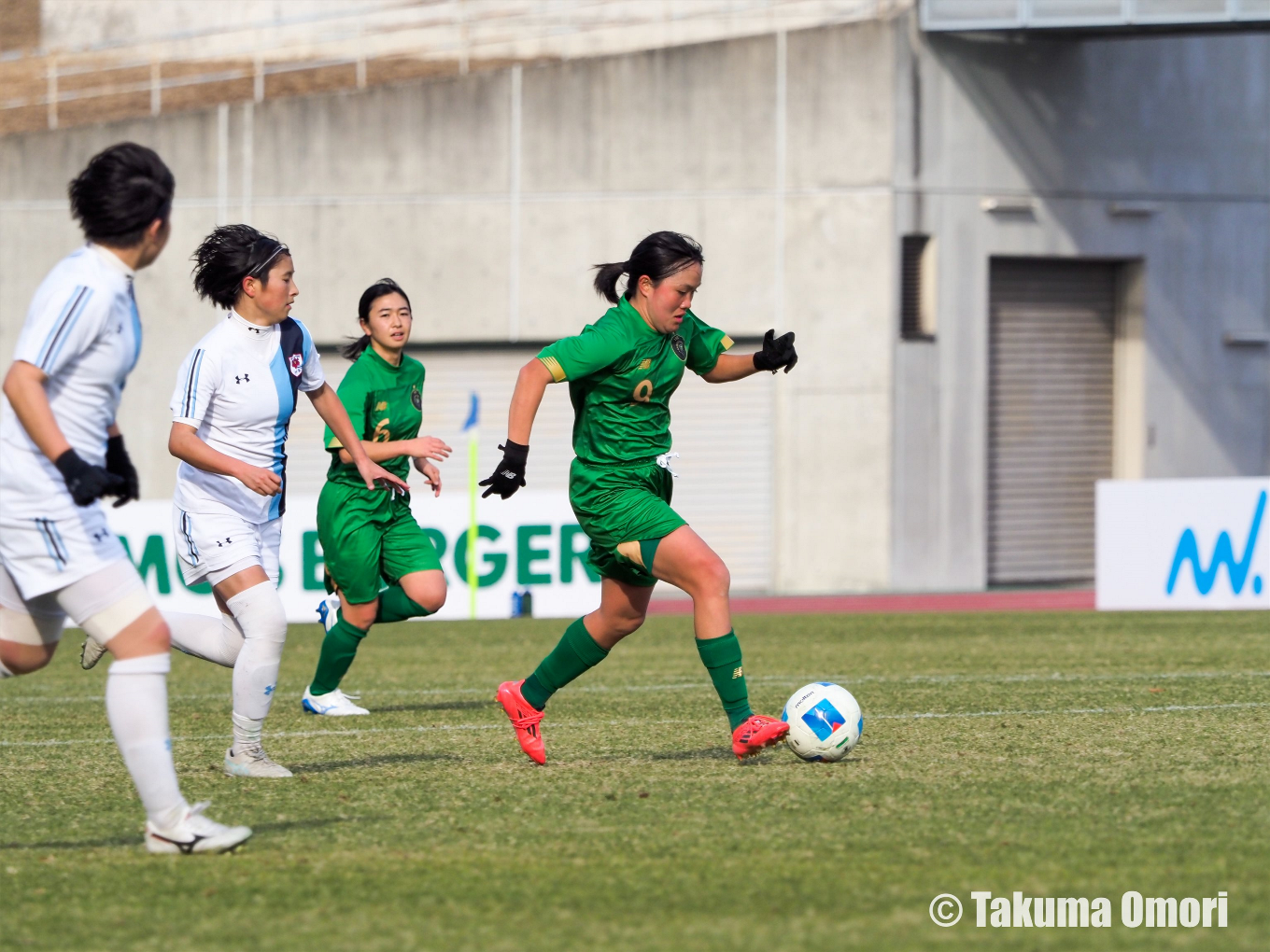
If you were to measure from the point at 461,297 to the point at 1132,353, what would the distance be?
28.5 feet

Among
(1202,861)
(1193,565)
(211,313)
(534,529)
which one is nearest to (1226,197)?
(1193,565)

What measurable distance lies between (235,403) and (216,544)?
52 centimetres

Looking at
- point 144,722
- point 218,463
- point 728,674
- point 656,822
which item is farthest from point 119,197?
point 728,674

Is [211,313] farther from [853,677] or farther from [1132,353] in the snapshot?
[853,677]

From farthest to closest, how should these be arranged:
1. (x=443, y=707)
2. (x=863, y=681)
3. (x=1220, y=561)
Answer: (x=1220, y=561), (x=863, y=681), (x=443, y=707)

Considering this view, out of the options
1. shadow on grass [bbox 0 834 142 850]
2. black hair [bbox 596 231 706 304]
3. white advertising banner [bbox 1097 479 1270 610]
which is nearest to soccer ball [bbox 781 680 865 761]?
black hair [bbox 596 231 706 304]

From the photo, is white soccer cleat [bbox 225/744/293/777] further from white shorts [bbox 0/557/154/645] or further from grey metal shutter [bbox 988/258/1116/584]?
grey metal shutter [bbox 988/258/1116/584]

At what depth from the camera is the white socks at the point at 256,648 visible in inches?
251

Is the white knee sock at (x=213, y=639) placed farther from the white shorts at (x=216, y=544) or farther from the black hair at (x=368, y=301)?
the black hair at (x=368, y=301)

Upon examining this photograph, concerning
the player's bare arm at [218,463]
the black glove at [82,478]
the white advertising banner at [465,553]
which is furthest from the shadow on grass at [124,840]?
the white advertising banner at [465,553]

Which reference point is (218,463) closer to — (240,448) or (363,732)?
(240,448)

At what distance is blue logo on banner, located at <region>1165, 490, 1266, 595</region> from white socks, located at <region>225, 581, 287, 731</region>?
424 inches

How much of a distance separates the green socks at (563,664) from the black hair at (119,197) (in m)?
2.61

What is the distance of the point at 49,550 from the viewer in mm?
4660
